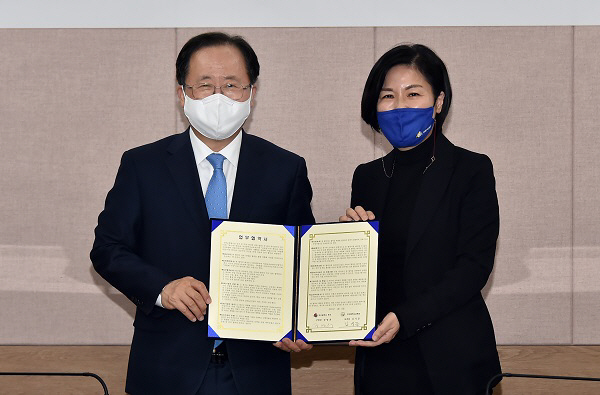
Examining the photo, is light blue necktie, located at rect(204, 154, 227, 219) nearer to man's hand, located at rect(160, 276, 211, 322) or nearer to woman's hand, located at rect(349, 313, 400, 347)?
man's hand, located at rect(160, 276, 211, 322)

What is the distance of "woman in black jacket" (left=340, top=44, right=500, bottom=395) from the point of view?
7.13 feet

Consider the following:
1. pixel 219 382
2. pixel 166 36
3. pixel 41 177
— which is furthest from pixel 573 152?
pixel 41 177

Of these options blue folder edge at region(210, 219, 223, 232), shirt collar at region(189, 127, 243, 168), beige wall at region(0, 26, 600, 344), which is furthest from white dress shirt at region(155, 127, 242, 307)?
beige wall at region(0, 26, 600, 344)

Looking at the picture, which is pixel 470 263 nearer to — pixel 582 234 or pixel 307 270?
pixel 307 270

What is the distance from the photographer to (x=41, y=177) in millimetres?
3891

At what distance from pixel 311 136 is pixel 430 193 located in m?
1.73

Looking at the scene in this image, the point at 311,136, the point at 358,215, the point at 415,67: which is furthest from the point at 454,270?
the point at 311,136

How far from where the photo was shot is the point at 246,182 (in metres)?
2.19

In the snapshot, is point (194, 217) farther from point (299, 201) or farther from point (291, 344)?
point (291, 344)

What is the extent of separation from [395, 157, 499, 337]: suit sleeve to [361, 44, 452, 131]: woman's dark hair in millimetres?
275

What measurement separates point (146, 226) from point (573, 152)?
2554mm

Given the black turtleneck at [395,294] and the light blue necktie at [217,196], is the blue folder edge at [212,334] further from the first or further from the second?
the black turtleneck at [395,294]

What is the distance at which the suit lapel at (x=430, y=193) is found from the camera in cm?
220

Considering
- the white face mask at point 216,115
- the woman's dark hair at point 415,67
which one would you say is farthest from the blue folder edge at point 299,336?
the woman's dark hair at point 415,67
